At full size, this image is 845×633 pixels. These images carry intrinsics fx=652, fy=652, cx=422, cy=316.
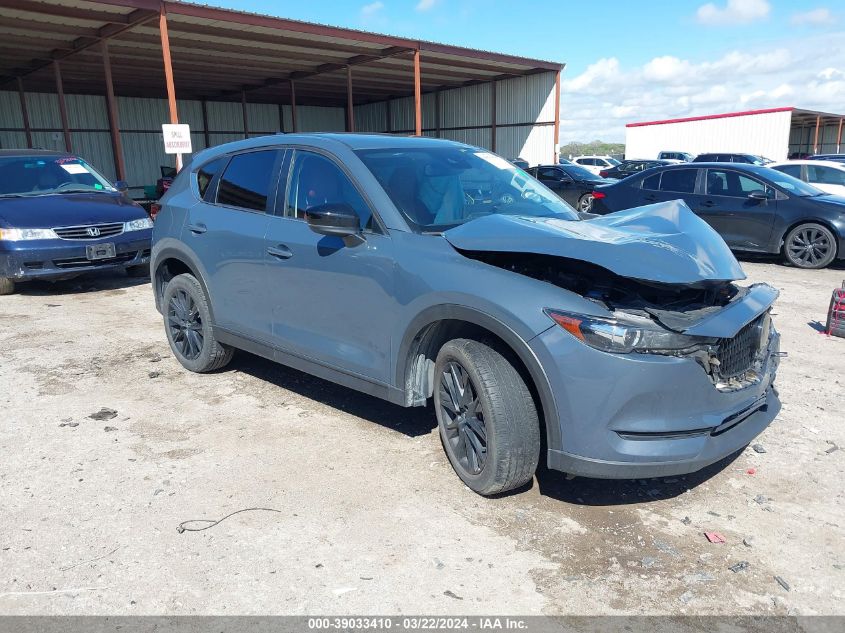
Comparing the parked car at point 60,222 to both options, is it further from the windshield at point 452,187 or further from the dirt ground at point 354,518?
the windshield at point 452,187

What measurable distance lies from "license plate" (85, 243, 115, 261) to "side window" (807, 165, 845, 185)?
12.9 m

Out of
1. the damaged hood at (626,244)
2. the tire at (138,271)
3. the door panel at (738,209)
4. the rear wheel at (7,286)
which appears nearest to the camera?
the damaged hood at (626,244)

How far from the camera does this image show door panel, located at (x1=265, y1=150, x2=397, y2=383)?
3.55 meters

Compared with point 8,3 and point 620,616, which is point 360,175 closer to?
point 620,616

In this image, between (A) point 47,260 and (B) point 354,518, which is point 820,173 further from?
(A) point 47,260

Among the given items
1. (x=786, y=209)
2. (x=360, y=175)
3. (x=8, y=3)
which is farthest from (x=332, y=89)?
(x=360, y=175)

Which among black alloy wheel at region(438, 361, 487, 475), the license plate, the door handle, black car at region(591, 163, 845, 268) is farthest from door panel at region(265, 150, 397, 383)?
black car at region(591, 163, 845, 268)

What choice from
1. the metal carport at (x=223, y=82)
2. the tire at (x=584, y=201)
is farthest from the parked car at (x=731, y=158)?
the tire at (x=584, y=201)

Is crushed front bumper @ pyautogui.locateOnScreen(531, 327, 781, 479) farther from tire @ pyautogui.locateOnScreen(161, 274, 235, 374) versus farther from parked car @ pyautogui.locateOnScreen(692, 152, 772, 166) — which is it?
parked car @ pyautogui.locateOnScreen(692, 152, 772, 166)

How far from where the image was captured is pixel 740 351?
3131mm

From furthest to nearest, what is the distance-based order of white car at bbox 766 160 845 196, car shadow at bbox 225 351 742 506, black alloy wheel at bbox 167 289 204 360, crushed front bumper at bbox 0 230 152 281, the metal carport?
the metal carport
white car at bbox 766 160 845 196
crushed front bumper at bbox 0 230 152 281
black alloy wheel at bbox 167 289 204 360
car shadow at bbox 225 351 742 506

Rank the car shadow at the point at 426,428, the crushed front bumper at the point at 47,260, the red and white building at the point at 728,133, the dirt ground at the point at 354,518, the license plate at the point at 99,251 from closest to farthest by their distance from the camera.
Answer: the dirt ground at the point at 354,518
the car shadow at the point at 426,428
the crushed front bumper at the point at 47,260
the license plate at the point at 99,251
the red and white building at the point at 728,133

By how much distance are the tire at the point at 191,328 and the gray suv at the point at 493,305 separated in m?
0.34

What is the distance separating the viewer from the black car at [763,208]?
9.39 meters
